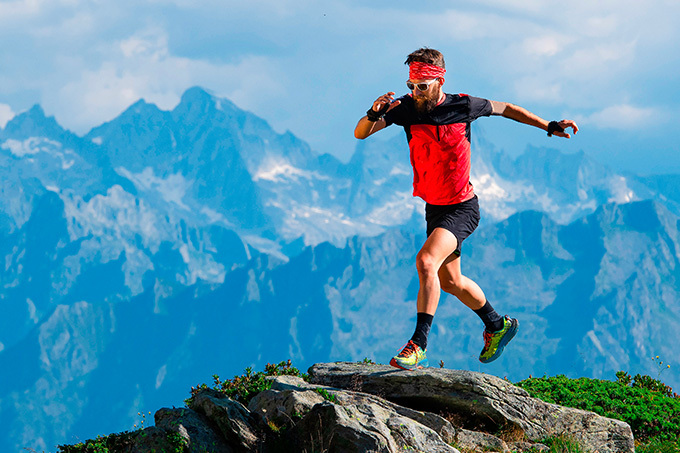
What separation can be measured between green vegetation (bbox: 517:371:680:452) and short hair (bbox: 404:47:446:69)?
580 centimetres

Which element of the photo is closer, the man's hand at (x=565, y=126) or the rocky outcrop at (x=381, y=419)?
the rocky outcrop at (x=381, y=419)

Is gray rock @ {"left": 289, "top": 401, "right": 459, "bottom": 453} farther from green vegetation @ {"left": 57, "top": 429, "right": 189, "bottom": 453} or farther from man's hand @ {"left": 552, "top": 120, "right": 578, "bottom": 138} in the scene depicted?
man's hand @ {"left": 552, "top": 120, "right": 578, "bottom": 138}

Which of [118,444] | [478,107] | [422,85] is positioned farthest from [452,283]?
[118,444]

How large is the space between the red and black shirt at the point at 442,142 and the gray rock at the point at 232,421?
3.33 m

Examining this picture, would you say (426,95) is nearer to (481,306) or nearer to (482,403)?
Answer: (481,306)

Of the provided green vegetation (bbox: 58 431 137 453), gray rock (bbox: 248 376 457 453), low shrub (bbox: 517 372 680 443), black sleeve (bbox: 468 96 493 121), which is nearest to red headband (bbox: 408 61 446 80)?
black sleeve (bbox: 468 96 493 121)

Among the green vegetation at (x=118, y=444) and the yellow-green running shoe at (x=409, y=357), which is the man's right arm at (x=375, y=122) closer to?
the yellow-green running shoe at (x=409, y=357)

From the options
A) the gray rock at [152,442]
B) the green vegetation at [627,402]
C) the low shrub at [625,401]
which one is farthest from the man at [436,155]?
the low shrub at [625,401]

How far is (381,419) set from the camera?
762cm

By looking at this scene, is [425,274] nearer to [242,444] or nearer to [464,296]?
[464,296]

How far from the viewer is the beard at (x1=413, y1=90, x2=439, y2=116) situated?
26.1 ft

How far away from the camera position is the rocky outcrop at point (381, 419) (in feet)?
23.4

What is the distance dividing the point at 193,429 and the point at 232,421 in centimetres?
44

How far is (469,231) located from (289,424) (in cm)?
305
